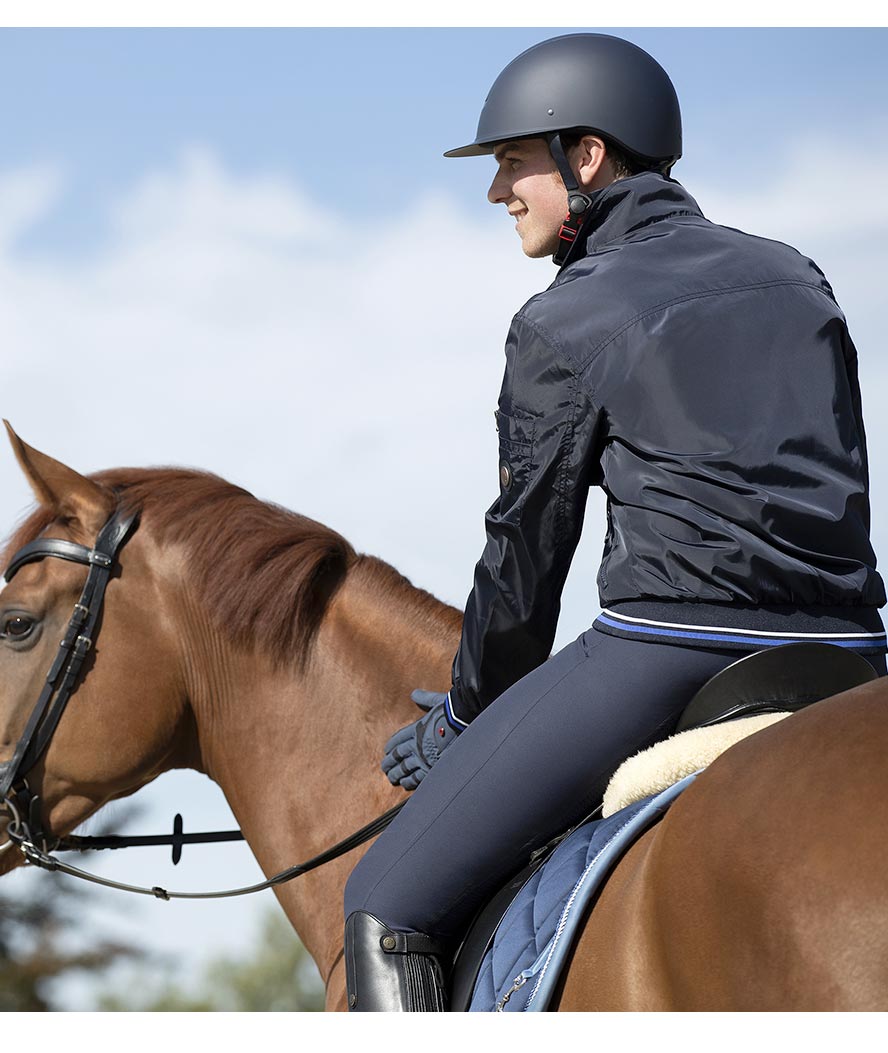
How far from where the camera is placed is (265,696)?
345cm

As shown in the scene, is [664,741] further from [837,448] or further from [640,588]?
[837,448]

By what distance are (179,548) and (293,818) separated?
2.93ft

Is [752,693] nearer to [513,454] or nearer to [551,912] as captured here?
[551,912]

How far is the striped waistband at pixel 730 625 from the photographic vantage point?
2.09 meters

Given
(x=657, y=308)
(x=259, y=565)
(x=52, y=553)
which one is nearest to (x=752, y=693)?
(x=657, y=308)

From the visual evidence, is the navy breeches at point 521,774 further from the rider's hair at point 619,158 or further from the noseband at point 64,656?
the noseband at point 64,656

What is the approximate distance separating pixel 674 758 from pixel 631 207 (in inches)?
47.3

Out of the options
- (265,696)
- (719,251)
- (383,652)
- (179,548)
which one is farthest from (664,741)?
(179,548)

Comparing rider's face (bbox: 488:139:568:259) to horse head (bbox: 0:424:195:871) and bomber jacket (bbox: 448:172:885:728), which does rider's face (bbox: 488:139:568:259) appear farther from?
horse head (bbox: 0:424:195:871)

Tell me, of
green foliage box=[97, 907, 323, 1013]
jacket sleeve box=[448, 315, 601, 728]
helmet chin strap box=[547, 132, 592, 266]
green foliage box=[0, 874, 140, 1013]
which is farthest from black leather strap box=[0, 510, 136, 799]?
green foliage box=[97, 907, 323, 1013]

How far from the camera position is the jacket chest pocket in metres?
2.35

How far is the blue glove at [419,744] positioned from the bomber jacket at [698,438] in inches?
24.7

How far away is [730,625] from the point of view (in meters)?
2.09

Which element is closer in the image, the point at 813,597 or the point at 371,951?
the point at 813,597
